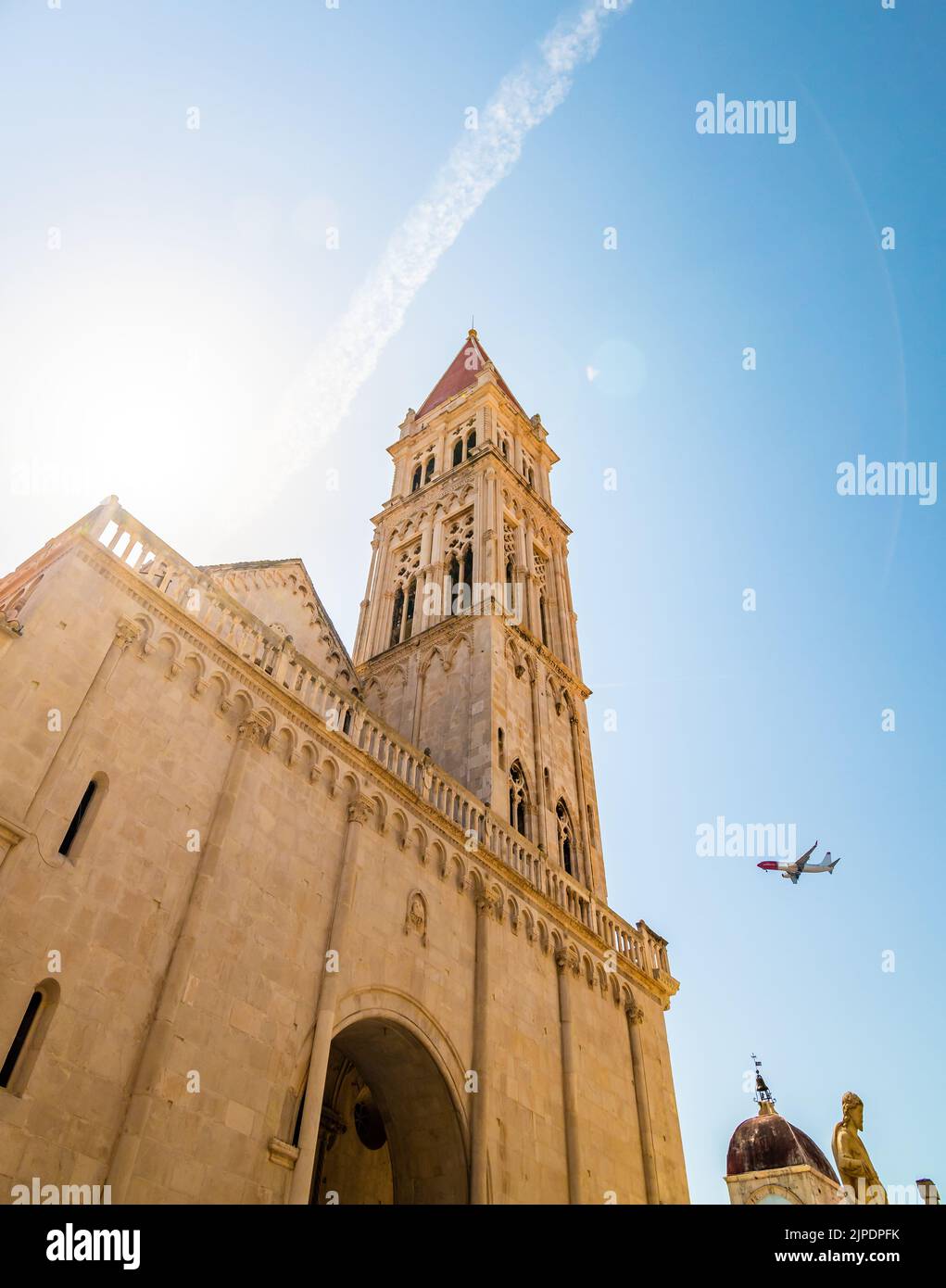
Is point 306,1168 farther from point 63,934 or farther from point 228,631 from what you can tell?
point 228,631

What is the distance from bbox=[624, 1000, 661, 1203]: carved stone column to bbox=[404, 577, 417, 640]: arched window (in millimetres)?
12619

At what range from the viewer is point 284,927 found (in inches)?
521

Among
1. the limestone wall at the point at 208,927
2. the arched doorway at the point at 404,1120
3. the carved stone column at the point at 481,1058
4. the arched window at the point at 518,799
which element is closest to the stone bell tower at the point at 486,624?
the arched window at the point at 518,799

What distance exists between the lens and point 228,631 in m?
15.3

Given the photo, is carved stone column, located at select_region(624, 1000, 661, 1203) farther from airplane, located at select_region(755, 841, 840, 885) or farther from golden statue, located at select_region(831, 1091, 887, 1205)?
airplane, located at select_region(755, 841, 840, 885)

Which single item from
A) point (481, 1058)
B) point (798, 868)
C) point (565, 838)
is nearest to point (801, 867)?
point (798, 868)

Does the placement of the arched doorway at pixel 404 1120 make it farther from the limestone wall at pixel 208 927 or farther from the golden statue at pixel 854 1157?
the golden statue at pixel 854 1157

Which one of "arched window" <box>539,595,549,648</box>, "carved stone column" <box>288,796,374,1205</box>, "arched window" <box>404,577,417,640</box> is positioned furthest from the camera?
"arched window" <box>539,595,549,648</box>

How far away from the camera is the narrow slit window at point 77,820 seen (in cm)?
1111

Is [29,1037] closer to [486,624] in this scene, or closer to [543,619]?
[486,624]

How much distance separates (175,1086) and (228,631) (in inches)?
289

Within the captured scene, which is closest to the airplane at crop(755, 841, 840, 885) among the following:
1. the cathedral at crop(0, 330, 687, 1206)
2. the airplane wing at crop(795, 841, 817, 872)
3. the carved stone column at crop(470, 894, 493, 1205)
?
the airplane wing at crop(795, 841, 817, 872)

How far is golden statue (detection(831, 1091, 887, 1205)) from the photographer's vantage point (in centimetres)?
1705

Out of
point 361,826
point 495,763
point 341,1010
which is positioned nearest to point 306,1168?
point 341,1010
